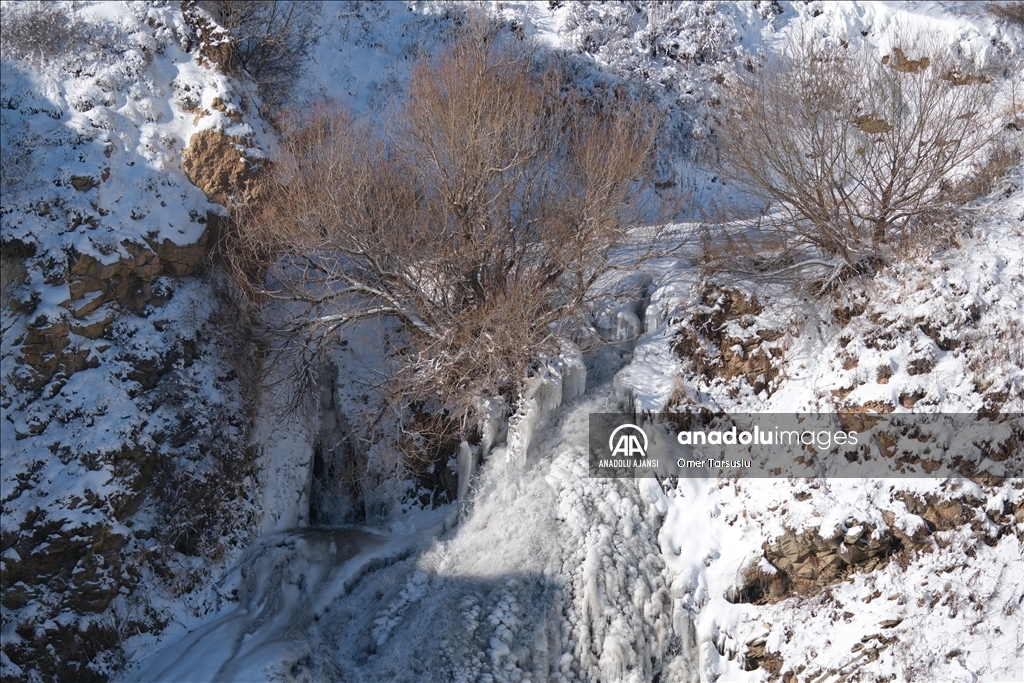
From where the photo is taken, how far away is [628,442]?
9.95m

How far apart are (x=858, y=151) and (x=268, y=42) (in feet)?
33.1

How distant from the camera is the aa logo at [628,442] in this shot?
9859mm

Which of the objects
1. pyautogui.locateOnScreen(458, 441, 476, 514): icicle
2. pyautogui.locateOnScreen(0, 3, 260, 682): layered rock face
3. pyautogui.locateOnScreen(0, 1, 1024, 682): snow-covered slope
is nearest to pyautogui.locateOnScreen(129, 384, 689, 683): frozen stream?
pyautogui.locateOnScreen(0, 1, 1024, 682): snow-covered slope

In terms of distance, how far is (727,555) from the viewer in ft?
29.2

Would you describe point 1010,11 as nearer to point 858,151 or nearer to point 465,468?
point 858,151

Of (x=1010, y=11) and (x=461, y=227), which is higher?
(x=1010, y=11)

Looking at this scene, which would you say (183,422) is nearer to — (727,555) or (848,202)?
(727,555)

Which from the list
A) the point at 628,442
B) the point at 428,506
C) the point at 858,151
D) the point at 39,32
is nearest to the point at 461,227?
the point at 628,442

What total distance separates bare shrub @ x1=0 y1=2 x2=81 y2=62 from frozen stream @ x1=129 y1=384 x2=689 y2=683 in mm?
8017

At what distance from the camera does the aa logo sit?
32.3 ft

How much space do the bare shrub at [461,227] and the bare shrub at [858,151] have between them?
1.88 metres

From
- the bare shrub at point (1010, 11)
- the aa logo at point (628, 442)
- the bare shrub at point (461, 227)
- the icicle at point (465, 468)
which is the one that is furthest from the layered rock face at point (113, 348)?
the bare shrub at point (1010, 11)

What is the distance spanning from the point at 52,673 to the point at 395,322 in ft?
19.6

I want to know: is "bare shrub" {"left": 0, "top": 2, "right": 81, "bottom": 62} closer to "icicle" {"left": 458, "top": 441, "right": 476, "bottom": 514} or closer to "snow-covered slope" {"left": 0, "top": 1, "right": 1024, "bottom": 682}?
"snow-covered slope" {"left": 0, "top": 1, "right": 1024, "bottom": 682}
